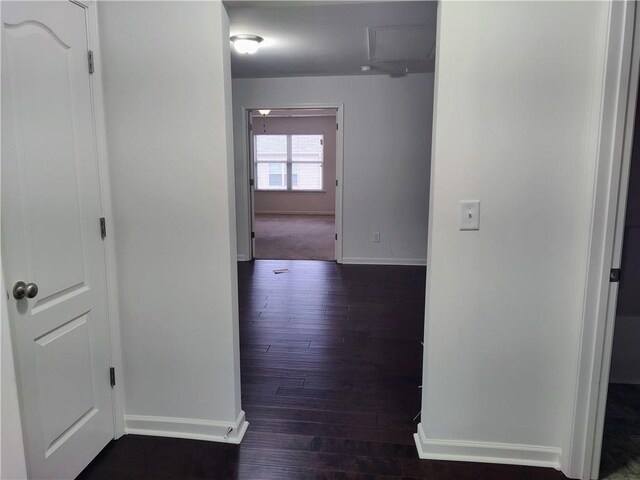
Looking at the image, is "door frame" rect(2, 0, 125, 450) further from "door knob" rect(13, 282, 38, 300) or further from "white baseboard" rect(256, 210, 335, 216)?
"white baseboard" rect(256, 210, 335, 216)

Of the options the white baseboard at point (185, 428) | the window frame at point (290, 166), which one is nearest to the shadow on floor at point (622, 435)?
the white baseboard at point (185, 428)

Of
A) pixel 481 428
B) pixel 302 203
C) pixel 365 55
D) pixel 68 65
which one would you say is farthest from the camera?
pixel 302 203

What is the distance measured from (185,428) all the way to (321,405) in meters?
0.73

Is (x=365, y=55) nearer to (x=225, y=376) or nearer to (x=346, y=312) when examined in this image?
(x=346, y=312)

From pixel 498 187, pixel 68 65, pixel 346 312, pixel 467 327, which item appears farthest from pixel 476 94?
pixel 346 312

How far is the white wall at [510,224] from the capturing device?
169 centimetres

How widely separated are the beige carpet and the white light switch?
4.33 m

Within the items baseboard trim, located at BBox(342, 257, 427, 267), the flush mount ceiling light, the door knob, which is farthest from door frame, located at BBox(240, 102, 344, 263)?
the door knob

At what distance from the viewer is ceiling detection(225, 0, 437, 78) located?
3.28 metres

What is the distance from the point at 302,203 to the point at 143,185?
923 centimetres

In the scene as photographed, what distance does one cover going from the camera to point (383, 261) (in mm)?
5738

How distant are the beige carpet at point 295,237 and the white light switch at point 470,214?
4334mm

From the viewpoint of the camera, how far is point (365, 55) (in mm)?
4496

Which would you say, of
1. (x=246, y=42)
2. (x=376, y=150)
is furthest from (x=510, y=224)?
(x=376, y=150)
